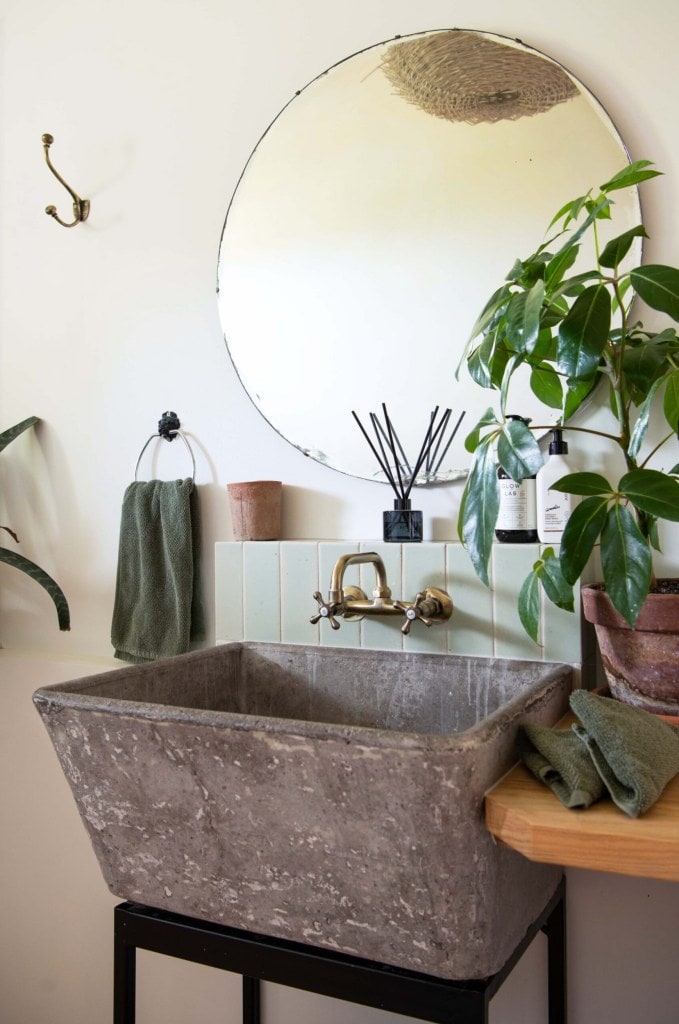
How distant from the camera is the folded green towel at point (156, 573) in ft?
5.68

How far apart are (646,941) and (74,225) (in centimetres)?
189

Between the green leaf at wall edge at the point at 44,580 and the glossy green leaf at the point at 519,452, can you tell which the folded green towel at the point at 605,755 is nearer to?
the glossy green leaf at the point at 519,452

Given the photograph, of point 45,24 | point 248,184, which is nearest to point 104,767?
point 248,184

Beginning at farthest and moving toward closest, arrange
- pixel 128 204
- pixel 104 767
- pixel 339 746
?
1. pixel 128 204
2. pixel 104 767
3. pixel 339 746

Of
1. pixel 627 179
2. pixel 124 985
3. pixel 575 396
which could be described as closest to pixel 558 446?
pixel 575 396

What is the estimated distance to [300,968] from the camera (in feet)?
3.40

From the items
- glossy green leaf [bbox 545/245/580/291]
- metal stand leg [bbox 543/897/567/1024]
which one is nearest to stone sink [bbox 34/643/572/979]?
metal stand leg [bbox 543/897/567/1024]

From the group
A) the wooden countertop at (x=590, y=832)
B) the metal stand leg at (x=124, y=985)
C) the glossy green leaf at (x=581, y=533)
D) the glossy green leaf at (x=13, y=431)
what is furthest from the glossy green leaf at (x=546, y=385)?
the glossy green leaf at (x=13, y=431)

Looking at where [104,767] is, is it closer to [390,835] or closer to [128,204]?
[390,835]

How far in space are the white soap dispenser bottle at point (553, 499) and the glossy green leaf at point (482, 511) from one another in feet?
0.96

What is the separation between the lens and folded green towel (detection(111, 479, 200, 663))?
68.1 inches

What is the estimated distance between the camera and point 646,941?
52.8 inches

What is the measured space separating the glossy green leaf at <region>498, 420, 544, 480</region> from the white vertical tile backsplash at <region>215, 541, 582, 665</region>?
0.37 meters

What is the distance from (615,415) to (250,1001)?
1.31 meters
